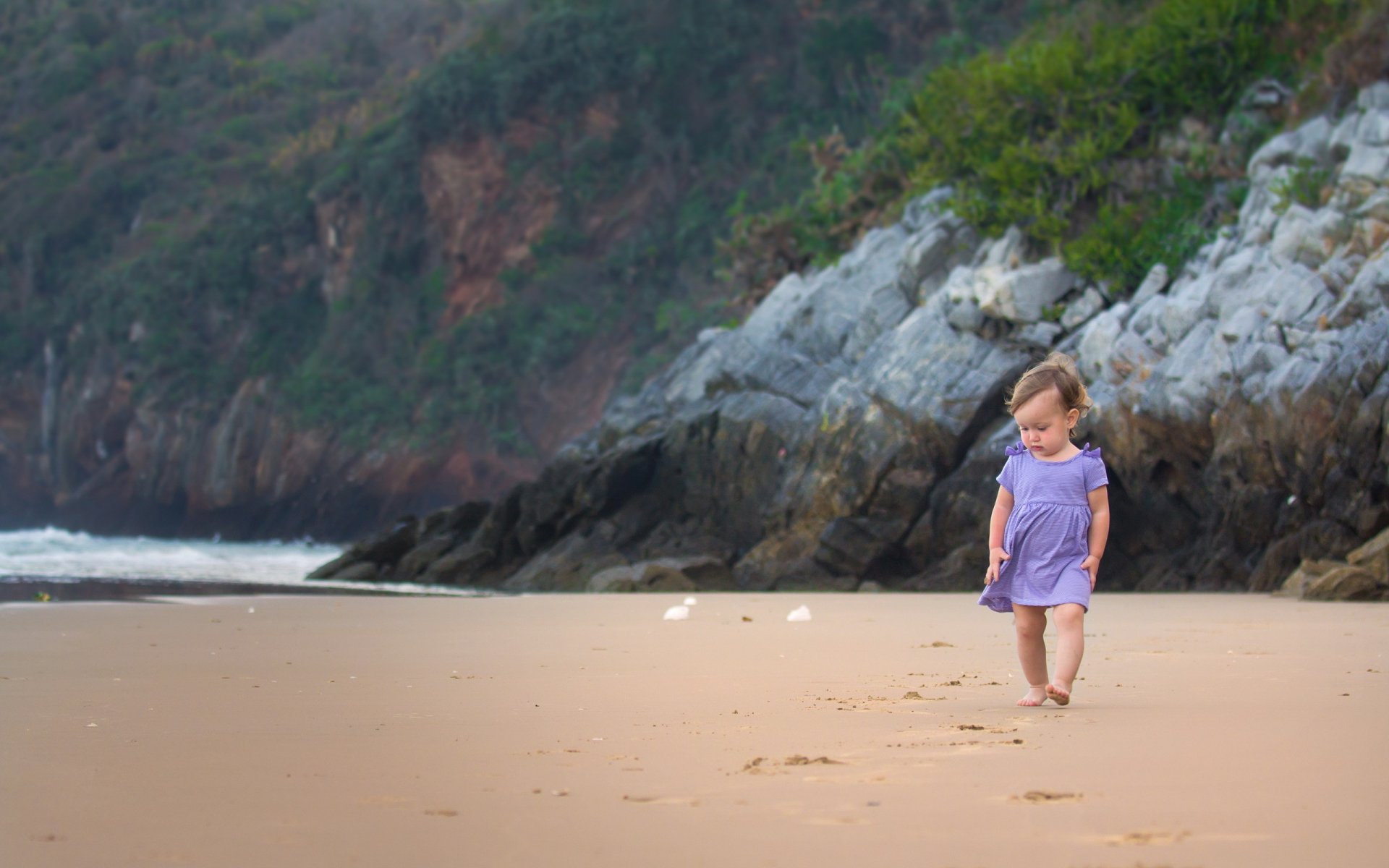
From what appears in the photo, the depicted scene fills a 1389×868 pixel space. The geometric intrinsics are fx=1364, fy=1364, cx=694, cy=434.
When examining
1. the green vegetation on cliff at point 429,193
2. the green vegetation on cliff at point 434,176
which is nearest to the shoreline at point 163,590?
the green vegetation on cliff at point 434,176

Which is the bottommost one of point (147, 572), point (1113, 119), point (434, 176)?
point (147, 572)

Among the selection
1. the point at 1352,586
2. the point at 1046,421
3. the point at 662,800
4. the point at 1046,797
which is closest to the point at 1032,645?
the point at 1046,421

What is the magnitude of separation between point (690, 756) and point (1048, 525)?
1655mm

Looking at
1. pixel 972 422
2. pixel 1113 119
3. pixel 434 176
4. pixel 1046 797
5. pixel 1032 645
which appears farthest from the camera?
pixel 434 176

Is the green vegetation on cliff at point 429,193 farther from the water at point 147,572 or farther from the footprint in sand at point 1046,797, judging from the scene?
the footprint in sand at point 1046,797

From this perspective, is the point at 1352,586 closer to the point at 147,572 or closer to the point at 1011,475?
the point at 1011,475

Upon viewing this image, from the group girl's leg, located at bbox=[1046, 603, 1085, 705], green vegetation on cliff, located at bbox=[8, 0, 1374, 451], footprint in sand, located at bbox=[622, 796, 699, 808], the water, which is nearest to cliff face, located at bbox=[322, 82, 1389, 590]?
the water

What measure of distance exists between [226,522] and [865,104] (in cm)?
2146

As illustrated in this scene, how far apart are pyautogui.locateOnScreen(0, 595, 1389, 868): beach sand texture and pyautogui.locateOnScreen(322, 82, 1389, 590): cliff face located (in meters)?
5.50

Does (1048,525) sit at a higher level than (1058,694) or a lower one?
higher

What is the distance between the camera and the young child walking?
4203 millimetres

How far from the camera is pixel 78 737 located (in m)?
3.44

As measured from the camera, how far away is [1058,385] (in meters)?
4.30

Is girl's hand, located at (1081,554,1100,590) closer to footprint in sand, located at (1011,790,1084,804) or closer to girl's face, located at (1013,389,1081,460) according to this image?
girl's face, located at (1013,389,1081,460)
